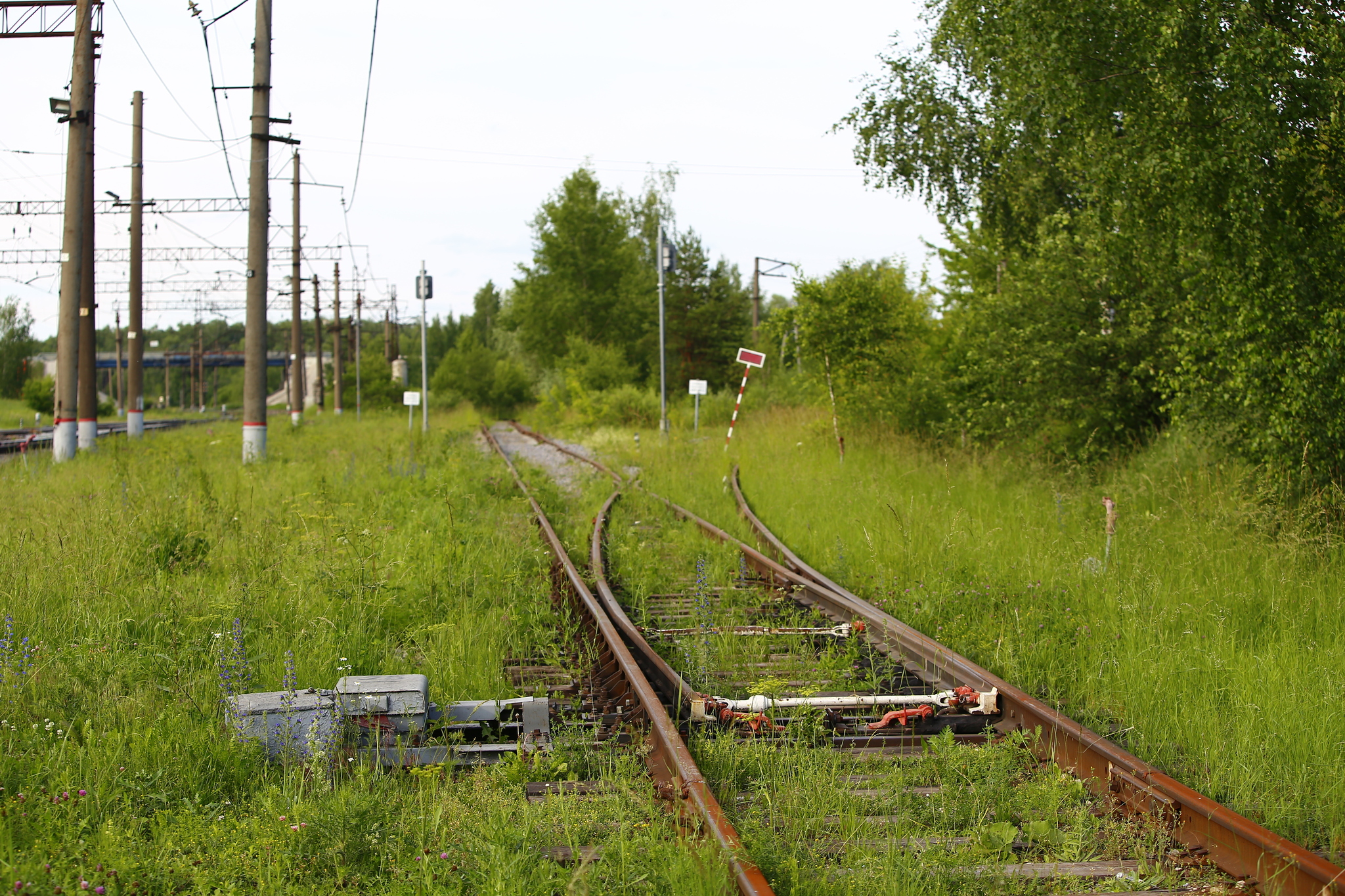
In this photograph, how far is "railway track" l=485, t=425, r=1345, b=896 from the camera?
337 cm

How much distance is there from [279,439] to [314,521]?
17405mm

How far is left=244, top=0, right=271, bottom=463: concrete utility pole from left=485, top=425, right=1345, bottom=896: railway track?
13102 mm

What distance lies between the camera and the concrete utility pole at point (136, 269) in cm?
2956

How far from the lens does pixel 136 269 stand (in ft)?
99.7

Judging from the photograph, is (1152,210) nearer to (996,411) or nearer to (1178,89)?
(1178,89)

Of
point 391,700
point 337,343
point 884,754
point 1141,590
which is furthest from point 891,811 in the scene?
point 337,343

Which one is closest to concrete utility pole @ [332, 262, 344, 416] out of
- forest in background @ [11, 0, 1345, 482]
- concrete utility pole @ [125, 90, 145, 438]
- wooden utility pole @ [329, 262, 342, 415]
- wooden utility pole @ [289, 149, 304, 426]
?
wooden utility pole @ [329, 262, 342, 415]

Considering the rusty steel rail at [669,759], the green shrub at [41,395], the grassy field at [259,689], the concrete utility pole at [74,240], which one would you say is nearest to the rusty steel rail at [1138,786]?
the rusty steel rail at [669,759]

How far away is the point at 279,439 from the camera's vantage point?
86.1ft

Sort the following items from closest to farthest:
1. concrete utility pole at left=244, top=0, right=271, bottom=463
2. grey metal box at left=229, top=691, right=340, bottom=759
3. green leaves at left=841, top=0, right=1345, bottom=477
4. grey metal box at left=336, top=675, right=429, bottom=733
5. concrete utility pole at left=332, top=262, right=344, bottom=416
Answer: grey metal box at left=229, top=691, right=340, bottom=759 → grey metal box at left=336, top=675, right=429, bottom=733 → green leaves at left=841, top=0, right=1345, bottom=477 → concrete utility pole at left=244, top=0, right=271, bottom=463 → concrete utility pole at left=332, top=262, right=344, bottom=416

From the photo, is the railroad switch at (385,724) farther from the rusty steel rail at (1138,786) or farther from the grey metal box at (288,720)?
the rusty steel rail at (1138,786)

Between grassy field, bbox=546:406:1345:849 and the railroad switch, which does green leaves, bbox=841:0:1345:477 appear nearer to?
grassy field, bbox=546:406:1345:849

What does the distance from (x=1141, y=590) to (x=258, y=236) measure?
16697mm

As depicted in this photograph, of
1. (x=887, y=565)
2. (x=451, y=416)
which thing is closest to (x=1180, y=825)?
(x=887, y=565)
